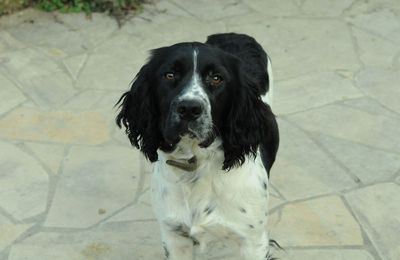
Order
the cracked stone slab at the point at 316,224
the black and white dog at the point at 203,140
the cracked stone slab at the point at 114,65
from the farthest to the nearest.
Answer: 1. the cracked stone slab at the point at 114,65
2. the cracked stone slab at the point at 316,224
3. the black and white dog at the point at 203,140

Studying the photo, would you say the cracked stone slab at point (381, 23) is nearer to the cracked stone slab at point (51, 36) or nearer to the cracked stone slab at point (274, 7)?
the cracked stone slab at point (274, 7)

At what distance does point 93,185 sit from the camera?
4.60 metres

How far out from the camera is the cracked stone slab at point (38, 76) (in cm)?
548

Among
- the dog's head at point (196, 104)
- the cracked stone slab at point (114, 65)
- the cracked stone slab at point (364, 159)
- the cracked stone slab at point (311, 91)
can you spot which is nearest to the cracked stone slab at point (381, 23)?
the cracked stone slab at point (311, 91)

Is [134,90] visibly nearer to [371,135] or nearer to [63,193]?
[63,193]

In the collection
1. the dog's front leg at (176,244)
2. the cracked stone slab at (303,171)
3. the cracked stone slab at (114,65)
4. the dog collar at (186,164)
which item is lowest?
the cracked stone slab at (114,65)

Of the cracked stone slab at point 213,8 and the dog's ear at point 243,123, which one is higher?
the dog's ear at point 243,123

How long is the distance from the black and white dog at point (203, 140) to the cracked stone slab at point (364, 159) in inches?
52.4

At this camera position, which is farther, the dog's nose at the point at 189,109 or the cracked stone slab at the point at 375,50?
the cracked stone slab at the point at 375,50

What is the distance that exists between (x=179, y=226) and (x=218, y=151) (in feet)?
1.41

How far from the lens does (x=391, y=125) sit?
16.8 ft

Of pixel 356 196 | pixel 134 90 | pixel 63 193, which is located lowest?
pixel 63 193

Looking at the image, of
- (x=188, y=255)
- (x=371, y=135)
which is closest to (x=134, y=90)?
(x=188, y=255)

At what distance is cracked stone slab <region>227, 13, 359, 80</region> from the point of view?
582 cm
